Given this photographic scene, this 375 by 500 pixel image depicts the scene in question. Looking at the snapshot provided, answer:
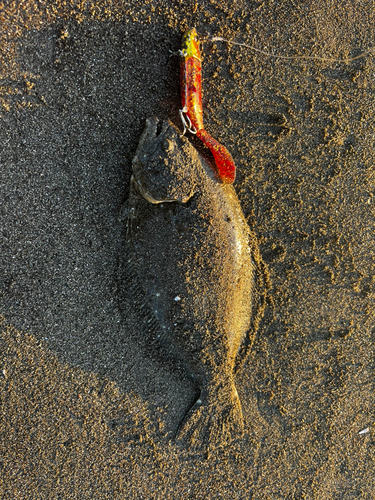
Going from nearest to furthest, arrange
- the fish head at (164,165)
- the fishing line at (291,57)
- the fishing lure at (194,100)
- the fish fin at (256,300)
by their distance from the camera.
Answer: the fish head at (164,165) < the fishing lure at (194,100) < the fishing line at (291,57) < the fish fin at (256,300)

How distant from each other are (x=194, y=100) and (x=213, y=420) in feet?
7.70

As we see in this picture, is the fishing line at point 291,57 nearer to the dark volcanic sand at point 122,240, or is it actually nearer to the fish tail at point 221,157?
the dark volcanic sand at point 122,240

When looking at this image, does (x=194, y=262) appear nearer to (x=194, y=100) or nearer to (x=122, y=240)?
(x=122, y=240)

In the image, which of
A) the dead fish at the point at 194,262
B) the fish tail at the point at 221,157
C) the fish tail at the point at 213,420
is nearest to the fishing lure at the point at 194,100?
the fish tail at the point at 221,157

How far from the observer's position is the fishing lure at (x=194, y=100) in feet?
7.70

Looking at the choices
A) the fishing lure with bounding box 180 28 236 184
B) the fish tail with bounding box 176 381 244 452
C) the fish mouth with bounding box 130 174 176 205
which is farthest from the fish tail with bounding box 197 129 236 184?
the fish tail with bounding box 176 381 244 452

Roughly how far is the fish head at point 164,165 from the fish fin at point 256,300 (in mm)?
698

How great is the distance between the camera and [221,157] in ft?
7.96

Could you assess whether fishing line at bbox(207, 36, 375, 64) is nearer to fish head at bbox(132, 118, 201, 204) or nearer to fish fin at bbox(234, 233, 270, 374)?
fish head at bbox(132, 118, 201, 204)

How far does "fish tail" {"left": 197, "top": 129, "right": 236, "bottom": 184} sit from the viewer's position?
94.4 inches

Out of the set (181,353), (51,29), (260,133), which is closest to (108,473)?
(181,353)

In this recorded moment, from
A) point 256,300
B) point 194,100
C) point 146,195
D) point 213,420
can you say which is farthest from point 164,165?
point 213,420

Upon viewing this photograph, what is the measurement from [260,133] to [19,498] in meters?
3.24

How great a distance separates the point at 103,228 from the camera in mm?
2477
